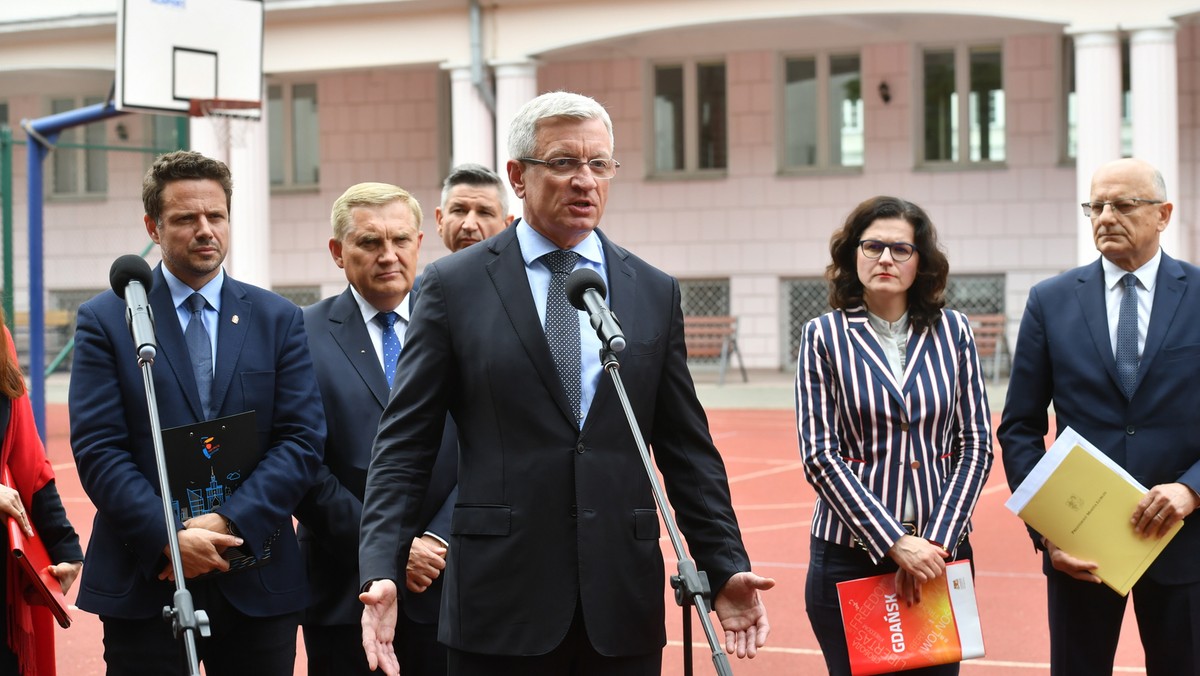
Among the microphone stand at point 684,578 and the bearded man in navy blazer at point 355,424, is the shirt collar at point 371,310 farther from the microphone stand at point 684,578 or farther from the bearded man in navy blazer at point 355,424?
the microphone stand at point 684,578

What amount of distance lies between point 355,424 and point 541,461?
1467 mm

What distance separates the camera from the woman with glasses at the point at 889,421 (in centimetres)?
440

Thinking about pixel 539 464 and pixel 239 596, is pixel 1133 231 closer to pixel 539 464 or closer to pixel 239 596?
pixel 539 464

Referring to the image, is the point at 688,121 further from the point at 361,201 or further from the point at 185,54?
the point at 361,201

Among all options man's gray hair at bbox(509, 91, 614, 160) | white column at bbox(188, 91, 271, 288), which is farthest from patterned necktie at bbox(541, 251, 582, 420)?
white column at bbox(188, 91, 271, 288)

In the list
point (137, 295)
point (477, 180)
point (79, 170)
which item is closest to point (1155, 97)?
point (477, 180)

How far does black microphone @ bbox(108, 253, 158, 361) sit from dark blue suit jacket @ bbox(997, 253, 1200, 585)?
272 centimetres

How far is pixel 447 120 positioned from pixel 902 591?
71.0 ft

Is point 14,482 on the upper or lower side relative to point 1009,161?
lower

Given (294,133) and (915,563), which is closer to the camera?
(915,563)

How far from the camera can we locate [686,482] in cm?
362

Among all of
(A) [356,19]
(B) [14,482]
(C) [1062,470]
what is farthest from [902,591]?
(A) [356,19]

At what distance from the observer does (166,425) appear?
13.6 feet

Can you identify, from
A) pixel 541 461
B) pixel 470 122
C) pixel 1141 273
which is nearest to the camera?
pixel 541 461
